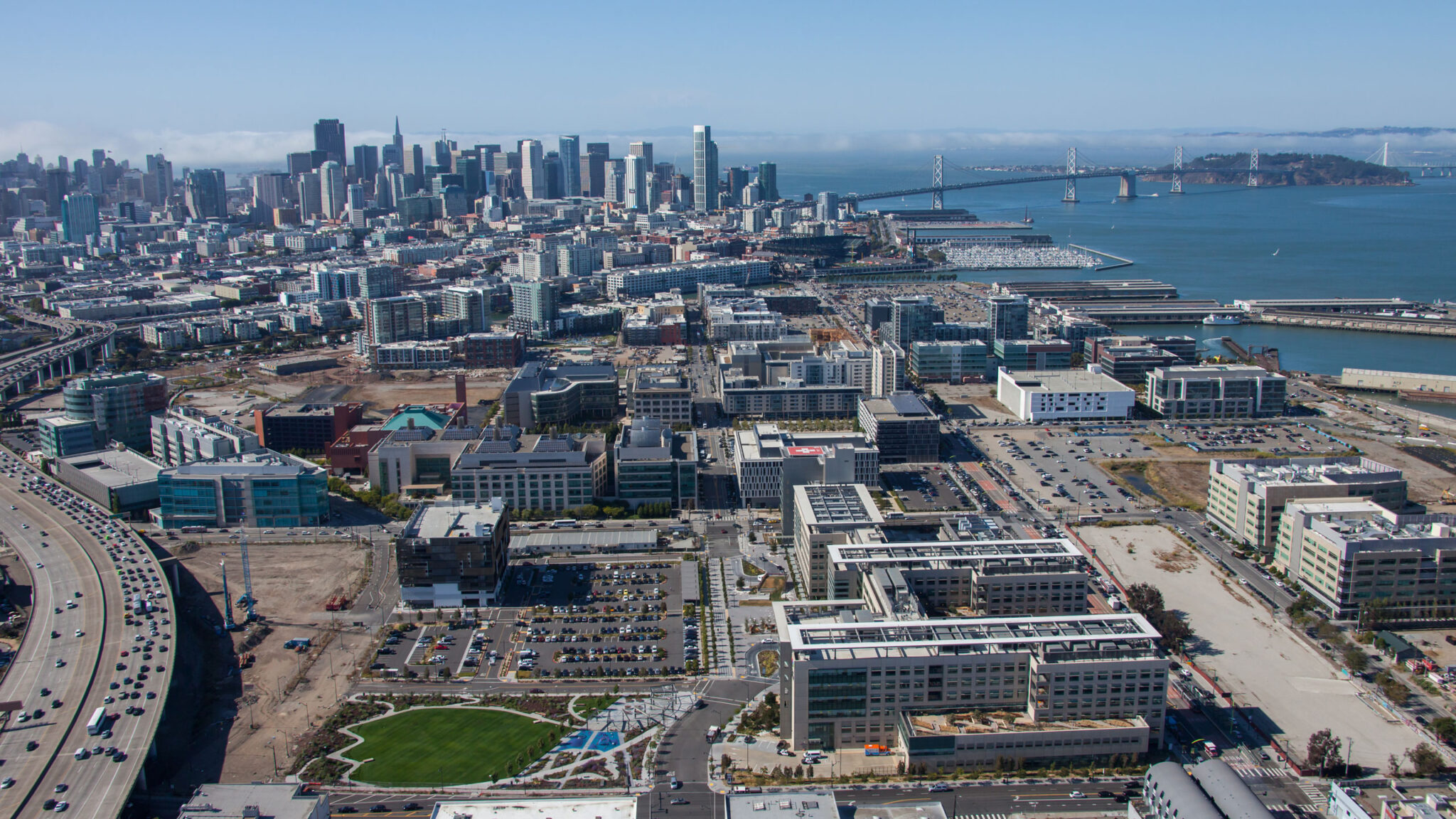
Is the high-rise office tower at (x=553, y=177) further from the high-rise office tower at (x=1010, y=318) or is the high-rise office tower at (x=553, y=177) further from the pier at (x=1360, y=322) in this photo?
the pier at (x=1360, y=322)

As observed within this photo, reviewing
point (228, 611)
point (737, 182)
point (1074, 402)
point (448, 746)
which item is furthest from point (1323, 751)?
point (737, 182)

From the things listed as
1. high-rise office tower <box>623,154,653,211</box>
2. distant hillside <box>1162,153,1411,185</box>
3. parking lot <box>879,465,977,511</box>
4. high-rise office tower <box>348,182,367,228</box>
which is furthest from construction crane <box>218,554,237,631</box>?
distant hillside <box>1162,153,1411,185</box>

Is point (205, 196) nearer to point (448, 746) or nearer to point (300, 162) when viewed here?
point (300, 162)

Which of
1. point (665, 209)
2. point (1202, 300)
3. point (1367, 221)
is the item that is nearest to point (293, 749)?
point (1202, 300)

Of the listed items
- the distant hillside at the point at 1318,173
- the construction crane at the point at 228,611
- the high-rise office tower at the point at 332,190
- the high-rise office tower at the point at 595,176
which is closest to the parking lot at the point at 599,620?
the construction crane at the point at 228,611

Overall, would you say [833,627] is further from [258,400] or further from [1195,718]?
[258,400]

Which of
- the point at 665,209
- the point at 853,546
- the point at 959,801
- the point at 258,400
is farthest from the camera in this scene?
the point at 665,209

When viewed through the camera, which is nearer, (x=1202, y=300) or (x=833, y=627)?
(x=833, y=627)
